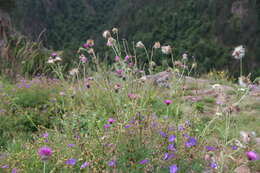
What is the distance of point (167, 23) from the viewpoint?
45344 mm

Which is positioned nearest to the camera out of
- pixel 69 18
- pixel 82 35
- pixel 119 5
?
pixel 82 35

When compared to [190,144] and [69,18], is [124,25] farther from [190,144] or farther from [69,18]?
[190,144]

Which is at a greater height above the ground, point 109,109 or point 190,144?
point 190,144

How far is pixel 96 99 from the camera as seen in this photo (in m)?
3.07

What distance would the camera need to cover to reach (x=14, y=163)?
1.54 meters

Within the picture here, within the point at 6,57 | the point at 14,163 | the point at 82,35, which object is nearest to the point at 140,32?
the point at 82,35

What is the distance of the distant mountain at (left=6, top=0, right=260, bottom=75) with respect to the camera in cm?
3609

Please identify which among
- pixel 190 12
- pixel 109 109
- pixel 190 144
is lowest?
pixel 109 109

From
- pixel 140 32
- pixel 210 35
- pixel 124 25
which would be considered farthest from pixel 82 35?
pixel 210 35

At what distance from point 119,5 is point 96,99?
65097 mm

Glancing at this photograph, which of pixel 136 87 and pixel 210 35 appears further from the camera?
pixel 210 35

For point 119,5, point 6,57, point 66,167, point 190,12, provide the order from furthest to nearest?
point 119,5, point 190,12, point 6,57, point 66,167

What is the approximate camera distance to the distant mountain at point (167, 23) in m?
36.1

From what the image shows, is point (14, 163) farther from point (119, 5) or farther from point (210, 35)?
point (119, 5)
